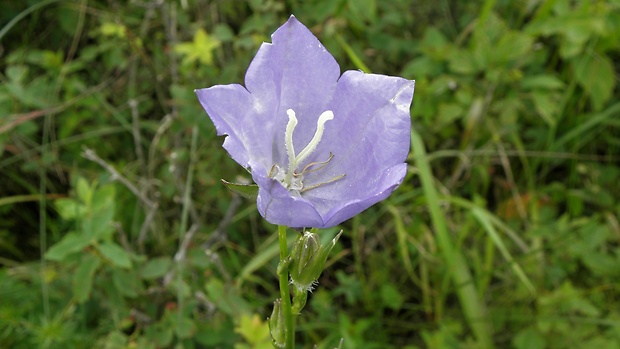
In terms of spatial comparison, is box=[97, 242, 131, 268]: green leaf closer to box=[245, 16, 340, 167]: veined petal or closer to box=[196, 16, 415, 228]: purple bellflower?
box=[196, 16, 415, 228]: purple bellflower

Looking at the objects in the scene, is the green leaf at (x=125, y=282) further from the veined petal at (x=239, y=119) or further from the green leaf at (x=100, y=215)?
the veined petal at (x=239, y=119)

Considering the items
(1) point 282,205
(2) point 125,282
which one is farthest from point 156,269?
(1) point 282,205

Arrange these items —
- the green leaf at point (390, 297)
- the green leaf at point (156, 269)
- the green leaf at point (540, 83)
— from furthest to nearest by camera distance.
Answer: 1. the green leaf at point (540, 83)
2. the green leaf at point (390, 297)
3. the green leaf at point (156, 269)

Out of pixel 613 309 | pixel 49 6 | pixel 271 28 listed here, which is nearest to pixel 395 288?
pixel 613 309

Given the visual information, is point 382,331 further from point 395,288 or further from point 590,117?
point 590,117

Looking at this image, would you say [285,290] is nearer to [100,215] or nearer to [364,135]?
[364,135]

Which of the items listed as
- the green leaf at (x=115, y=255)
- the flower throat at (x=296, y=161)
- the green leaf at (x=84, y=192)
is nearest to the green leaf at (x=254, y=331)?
the green leaf at (x=115, y=255)
